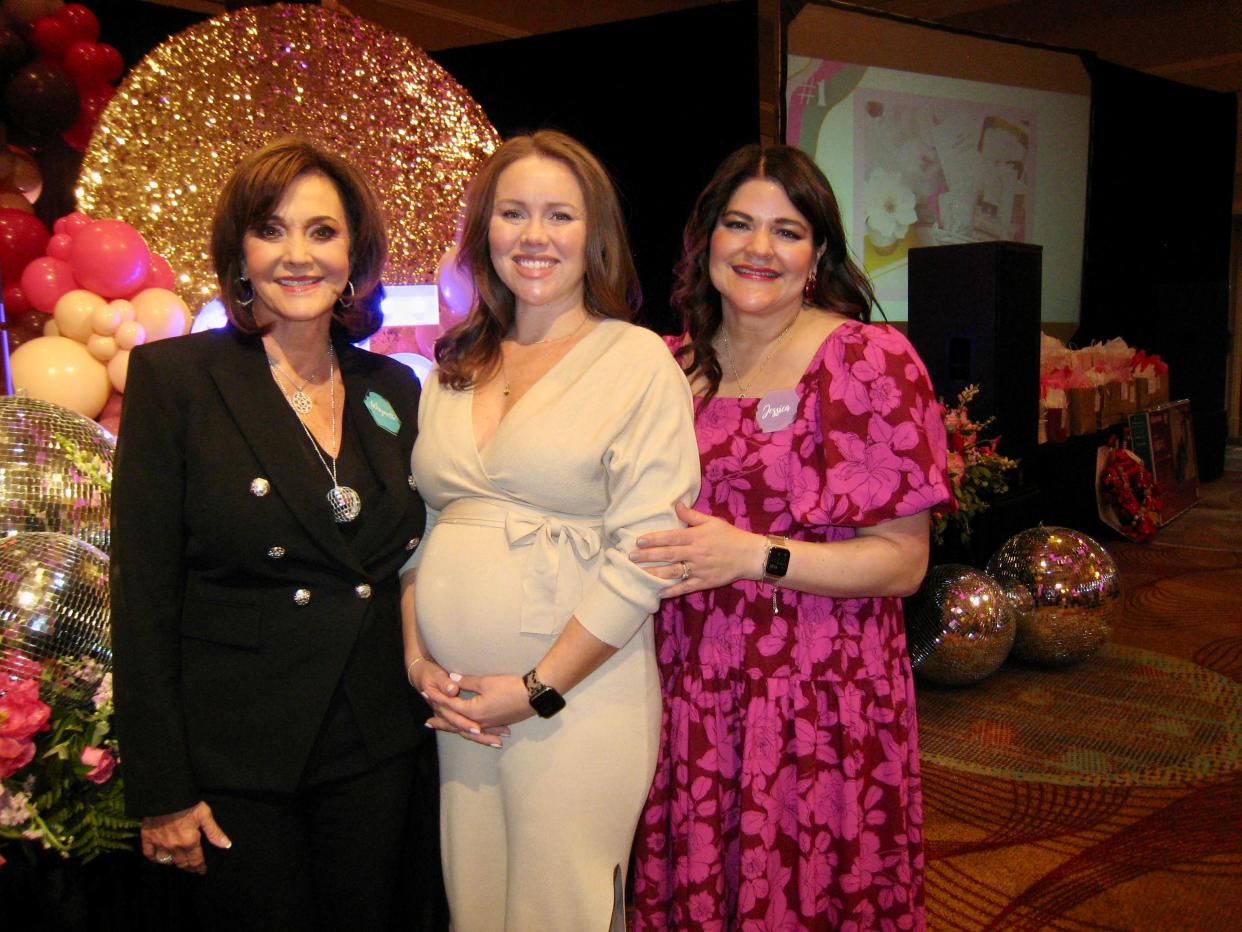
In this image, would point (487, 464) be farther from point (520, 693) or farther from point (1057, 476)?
point (1057, 476)

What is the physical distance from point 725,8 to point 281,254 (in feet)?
11.8

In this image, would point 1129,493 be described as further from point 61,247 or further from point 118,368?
point 61,247

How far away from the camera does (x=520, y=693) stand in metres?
1.39

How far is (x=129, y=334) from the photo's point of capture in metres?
2.79


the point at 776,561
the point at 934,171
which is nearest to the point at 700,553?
the point at 776,561

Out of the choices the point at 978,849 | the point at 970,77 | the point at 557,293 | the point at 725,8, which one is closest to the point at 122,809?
the point at 557,293

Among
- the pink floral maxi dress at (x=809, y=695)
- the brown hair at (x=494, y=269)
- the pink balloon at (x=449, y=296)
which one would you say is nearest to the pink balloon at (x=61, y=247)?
the pink balloon at (x=449, y=296)

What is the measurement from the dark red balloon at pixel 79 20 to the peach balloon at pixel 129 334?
94.7 inches

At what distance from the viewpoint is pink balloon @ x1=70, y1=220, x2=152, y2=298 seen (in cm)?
271

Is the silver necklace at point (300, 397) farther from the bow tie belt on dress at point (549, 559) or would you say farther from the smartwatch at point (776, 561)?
the smartwatch at point (776, 561)

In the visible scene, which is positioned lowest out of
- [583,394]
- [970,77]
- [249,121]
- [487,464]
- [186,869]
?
[186,869]

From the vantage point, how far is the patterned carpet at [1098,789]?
251 centimetres

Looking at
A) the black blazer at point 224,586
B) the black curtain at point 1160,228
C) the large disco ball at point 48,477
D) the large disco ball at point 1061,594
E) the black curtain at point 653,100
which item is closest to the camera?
the black blazer at point 224,586

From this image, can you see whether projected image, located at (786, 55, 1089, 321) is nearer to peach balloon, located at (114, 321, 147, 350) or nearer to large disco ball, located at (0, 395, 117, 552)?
peach balloon, located at (114, 321, 147, 350)
